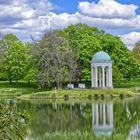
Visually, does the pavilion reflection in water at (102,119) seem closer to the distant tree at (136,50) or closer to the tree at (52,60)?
the tree at (52,60)

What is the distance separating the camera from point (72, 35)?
6681 centimetres

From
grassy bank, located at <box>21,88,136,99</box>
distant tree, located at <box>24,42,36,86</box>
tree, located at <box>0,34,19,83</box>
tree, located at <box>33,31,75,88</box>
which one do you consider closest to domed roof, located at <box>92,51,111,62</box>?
tree, located at <box>33,31,75,88</box>

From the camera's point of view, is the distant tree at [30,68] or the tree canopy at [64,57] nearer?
the tree canopy at [64,57]

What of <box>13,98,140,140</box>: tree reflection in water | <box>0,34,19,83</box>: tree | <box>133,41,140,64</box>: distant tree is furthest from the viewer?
<box>133,41,140,64</box>: distant tree

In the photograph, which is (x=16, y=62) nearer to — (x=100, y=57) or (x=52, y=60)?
(x=52, y=60)

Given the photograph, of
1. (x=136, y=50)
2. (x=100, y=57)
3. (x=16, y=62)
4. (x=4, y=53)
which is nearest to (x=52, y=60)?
(x=100, y=57)

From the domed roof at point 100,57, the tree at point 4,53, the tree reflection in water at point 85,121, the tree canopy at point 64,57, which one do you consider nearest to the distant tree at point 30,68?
the tree canopy at point 64,57

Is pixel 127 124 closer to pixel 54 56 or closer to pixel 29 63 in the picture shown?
pixel 54 56

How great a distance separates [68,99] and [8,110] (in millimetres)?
42638

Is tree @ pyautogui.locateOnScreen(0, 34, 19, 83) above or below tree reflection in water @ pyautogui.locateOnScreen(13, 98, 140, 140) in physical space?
above

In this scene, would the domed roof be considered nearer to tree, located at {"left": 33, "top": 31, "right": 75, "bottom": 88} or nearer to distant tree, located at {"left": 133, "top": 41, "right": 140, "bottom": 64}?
tree, located at {"left": 33, "top": 31, "right": 75, "bottom": 88}

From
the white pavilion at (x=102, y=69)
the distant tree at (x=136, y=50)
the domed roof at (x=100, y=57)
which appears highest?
the distant tree at (x=136, y=50)

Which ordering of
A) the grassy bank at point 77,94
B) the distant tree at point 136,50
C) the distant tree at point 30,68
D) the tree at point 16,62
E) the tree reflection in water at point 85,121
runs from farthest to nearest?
1. the distant tree at point 136,50
2. the tree at point 16,62
3. the distant tree at point 30,68
4. the grassy bank at point 77,94
5. the tree reflection in water at point 85,121

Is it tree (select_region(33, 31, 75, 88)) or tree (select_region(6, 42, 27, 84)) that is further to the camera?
tree (select_region(6, 42, 27, 84))
